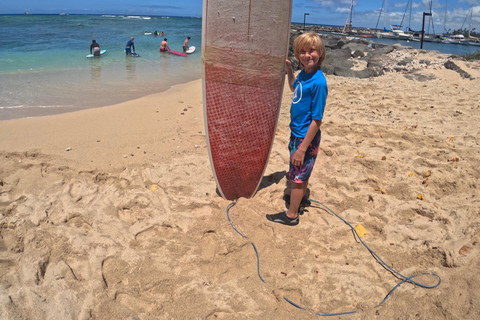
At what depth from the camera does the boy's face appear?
2352 millimetres

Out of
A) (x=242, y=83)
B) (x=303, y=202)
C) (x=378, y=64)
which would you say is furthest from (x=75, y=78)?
(x=378, y=64)

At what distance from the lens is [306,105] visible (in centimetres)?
243

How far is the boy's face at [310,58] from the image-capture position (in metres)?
2.35

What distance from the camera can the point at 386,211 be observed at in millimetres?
3012

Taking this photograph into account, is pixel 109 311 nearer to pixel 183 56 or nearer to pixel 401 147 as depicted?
pixel 401 147

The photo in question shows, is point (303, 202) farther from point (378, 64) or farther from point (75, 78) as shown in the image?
point (75, 78)

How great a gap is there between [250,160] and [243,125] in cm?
38

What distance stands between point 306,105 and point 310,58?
1.16ft

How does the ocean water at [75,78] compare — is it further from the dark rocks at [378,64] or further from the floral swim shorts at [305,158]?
the floral swim shorts at [305,158]

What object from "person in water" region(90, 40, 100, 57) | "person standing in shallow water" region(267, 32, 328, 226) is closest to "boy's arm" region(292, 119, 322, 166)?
"person standing in shallow water" region(267, 32, 328, 226)

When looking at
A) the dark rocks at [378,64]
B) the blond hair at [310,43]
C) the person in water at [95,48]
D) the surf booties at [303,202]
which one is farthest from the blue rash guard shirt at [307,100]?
the person in water at [95,48]

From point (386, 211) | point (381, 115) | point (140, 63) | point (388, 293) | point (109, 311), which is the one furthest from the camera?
point (140, 63)

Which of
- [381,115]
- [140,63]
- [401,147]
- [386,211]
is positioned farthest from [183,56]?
[386,211]

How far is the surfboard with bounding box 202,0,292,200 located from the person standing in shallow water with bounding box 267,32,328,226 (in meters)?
0.38
